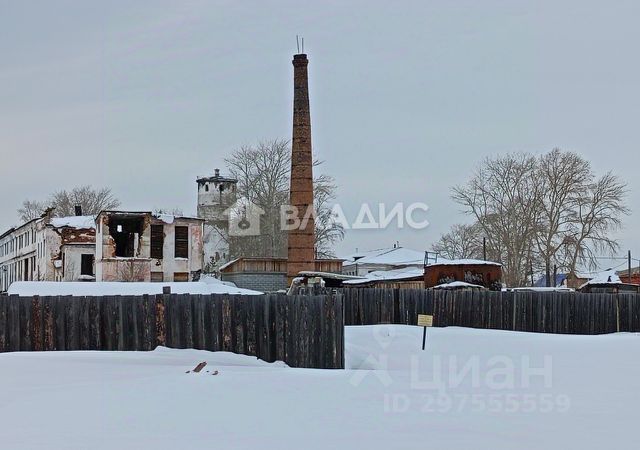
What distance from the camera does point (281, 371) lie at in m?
13.3

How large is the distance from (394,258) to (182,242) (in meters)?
27.9

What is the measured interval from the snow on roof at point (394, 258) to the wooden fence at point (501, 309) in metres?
45.7

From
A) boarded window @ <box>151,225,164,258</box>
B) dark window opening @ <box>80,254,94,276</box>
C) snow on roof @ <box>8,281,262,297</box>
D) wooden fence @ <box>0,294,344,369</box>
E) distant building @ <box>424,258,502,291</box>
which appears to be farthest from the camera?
dark window opening @ <box>80,254,94,276</box>

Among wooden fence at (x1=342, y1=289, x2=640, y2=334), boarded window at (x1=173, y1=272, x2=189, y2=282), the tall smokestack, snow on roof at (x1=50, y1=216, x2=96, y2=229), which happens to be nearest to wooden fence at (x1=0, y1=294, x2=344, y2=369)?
wooden fence at (x1=342, y1=289, x2=640, y2=334)

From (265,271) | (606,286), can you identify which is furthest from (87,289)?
(606,286)

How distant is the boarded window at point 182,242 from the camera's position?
168 ft

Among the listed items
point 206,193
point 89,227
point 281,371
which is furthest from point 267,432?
point 206,193

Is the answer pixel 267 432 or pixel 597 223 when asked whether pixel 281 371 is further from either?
pixel 597 223

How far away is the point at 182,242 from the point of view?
51219 millimetres

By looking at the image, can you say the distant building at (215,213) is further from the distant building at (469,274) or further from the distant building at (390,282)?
the distant building at (469,274)

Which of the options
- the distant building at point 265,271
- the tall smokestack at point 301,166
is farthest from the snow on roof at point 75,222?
the tall smokestack at point 301,166

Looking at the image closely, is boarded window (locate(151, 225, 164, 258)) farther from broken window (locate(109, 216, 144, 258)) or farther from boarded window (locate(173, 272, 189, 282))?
boarded window (locate(173, 272, 189, 282))

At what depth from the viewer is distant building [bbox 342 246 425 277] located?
2894 inches

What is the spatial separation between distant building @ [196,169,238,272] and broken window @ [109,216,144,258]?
13.4 metres
